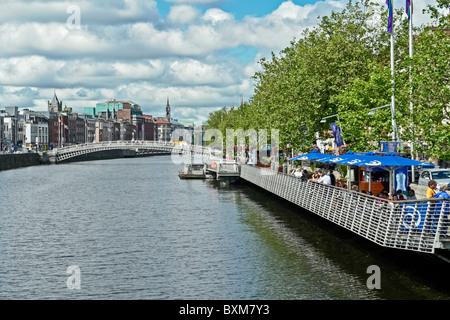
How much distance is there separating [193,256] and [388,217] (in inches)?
310

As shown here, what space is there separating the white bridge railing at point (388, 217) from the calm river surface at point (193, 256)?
1177mm

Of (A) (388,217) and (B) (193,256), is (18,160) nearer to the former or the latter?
(B) (193,256)

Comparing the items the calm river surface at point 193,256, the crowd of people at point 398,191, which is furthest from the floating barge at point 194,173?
the calm river surface at point 193,256

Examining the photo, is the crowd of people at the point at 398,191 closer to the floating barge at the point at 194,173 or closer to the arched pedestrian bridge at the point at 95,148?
the floating barge at the point at 194,173

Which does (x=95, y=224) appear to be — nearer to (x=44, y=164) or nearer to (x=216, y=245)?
(x=216, y=245)

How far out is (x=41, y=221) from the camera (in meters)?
35.6

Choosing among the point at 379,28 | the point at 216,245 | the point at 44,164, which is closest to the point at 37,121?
the point at 44,164

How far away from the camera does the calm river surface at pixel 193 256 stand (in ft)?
63.9

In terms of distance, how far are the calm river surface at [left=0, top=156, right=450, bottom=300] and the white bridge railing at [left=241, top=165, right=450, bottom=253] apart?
1.18 meters

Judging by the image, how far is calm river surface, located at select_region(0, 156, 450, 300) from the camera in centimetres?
1948

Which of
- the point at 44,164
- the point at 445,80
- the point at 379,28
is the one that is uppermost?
the point at 379,28

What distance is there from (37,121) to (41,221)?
160 metres

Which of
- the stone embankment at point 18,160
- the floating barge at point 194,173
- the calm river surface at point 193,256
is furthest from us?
the stone embankment at point 18,160

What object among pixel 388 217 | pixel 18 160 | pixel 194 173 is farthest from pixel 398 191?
pixel 18 160
